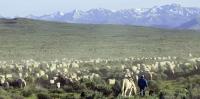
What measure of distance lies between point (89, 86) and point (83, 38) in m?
79.5

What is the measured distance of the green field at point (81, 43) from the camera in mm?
73250

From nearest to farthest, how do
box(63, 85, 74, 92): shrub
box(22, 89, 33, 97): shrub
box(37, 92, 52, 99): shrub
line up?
box(37, 92, 52, 99): shrub → box(22, 89, 33, 97): shrub → box(63, 85, 74, 92): shrub

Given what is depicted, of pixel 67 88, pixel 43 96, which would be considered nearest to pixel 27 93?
pixel 43 96

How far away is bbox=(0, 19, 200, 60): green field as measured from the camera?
73.2 metres

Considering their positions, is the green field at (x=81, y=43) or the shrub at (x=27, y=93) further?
the green field at (x=81, y=43)

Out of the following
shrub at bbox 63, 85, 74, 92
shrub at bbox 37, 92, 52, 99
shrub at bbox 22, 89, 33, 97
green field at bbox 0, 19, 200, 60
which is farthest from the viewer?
green field at bbox 0, 19, 200, 60

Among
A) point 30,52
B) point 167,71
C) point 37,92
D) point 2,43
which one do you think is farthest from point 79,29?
point 37,92

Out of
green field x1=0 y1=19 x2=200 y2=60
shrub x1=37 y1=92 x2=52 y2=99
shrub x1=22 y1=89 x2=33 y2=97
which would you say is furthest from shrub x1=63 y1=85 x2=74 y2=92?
green field x1=0 y1=19 x2=200 y2=60

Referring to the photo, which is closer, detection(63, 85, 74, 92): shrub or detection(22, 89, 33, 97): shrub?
detection(22, 89, 33, 97): shrub

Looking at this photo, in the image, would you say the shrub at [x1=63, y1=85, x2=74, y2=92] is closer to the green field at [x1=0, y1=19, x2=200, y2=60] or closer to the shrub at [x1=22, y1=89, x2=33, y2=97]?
the shrub at [x1=22, y1=89, x2=33, y2=97]

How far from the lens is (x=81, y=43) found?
316 feet

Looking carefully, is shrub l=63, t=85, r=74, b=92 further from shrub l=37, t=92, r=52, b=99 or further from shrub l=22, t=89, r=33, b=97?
shrub l=37, t=92, r=52, b=99

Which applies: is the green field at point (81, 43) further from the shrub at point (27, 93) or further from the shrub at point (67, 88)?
the shrub at point (27, 93)

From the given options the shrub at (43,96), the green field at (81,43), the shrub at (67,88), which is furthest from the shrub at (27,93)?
the green field at (81,43)
